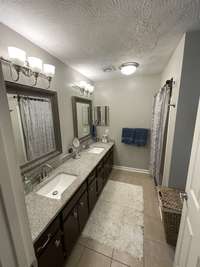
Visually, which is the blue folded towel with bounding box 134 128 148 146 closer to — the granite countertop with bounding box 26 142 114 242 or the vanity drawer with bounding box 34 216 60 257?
the granite countertop with bounding box 26 142 114 242

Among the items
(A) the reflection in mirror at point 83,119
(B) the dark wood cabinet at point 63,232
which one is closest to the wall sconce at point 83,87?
(A) the reflection in mirror at point 83,119

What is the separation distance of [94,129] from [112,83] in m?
1.27

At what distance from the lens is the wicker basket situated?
1.44m

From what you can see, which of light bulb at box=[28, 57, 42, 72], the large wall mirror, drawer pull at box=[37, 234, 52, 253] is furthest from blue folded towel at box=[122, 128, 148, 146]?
drawer pull at box=[37, 234, 52, 253]

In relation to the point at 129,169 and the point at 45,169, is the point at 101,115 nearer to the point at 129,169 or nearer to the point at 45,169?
the point at 129,169

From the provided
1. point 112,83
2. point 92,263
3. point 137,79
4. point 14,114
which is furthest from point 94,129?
point 92,263

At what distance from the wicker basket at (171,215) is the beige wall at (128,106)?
1595mm

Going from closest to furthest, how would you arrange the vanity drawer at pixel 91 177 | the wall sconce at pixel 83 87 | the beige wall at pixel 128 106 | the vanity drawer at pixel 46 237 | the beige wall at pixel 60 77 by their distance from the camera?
the vanity drawer at pixel 46 237 → the beige wall at pixel 60 77 → the vanity drawer at pixel 91 177 → the wall sconce at pixel 83 87 → the beige wall at pixel 128 106

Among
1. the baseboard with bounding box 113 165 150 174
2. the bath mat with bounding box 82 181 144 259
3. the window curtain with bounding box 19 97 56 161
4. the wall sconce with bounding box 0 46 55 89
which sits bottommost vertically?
the bath mat with bounding box 82 181 144 259

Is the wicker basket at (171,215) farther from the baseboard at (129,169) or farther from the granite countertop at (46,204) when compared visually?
the baseboard at (129,169)

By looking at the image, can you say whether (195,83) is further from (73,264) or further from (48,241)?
(73,264)

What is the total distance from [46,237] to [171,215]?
137 centimetres

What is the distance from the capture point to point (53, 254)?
107cm

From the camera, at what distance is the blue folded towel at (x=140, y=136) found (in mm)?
2936
